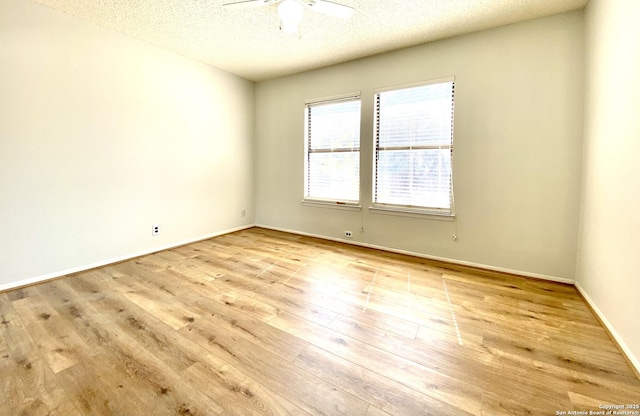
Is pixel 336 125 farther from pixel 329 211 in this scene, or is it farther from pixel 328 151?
pixel 329 211

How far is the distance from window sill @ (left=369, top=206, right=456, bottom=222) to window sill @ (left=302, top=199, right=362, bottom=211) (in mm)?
259

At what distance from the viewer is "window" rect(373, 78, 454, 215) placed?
317 centimetres

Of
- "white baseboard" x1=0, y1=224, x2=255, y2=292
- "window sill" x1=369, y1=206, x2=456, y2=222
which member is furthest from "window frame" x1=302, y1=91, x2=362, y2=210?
"white baseboard" x1=0, y1=224, x2=255, y2=292

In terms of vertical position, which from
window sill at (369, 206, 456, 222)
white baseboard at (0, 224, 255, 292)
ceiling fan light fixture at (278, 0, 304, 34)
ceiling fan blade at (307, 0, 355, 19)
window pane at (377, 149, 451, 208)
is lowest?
white baseboard at (0, 224, 255, 292)

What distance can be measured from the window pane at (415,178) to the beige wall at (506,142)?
152 mm

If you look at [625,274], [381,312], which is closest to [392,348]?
[381,312]

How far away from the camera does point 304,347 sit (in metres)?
1.68

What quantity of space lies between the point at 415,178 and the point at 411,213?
0.45 m

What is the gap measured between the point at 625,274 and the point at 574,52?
2107 mm

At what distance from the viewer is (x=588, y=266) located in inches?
90.9

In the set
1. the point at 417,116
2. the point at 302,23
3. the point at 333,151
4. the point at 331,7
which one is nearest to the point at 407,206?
the point at 417,116

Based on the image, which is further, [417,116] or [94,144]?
[417,116]

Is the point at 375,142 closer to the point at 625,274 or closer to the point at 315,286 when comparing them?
the point at 315,286

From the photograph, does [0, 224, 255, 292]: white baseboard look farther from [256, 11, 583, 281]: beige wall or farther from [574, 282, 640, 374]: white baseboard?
[574, 282, 640, 374]: white baseboard
